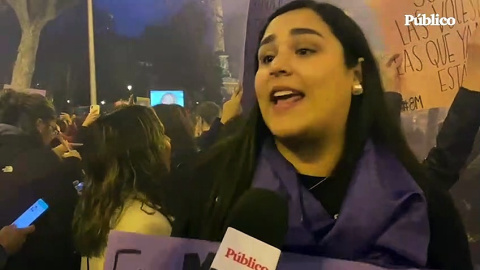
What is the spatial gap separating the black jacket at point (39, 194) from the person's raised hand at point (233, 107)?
0.99 ft

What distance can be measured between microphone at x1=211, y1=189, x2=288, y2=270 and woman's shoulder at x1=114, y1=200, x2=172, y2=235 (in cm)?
26

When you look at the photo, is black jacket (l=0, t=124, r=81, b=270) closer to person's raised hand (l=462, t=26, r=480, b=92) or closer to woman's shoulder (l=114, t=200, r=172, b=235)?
woman's shoulder (l=114, t=200, r=172, b=235)

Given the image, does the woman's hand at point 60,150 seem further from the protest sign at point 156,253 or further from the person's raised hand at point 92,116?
the protest sign at point 156,253

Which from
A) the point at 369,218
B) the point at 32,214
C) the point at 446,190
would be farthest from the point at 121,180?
the point at 446,190

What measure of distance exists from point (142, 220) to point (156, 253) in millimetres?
68

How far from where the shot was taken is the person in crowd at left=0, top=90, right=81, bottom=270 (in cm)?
117

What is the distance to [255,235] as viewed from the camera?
0.78m

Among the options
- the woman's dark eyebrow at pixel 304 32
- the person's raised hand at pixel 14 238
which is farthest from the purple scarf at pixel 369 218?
the person's raised hand at pixel 14 238

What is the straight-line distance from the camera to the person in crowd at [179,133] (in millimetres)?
1138

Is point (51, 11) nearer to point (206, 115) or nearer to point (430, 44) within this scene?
point (206, 115)

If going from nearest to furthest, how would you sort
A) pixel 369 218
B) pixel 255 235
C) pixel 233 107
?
pixel 255 235, pixel 369 218, pixel 233 107

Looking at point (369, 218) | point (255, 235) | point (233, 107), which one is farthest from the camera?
point (233, 107)

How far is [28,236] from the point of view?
3.85 ft

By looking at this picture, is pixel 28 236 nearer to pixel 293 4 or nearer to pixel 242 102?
pixel 242 102
